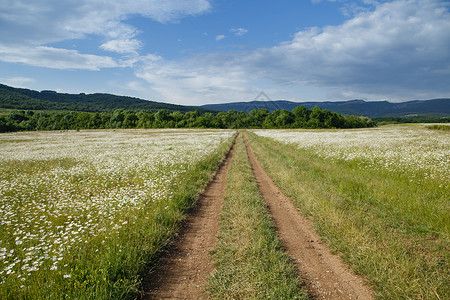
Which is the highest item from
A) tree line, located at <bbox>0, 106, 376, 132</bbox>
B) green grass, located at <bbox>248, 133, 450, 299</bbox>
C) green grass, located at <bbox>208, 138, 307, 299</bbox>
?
tree line, located at <bbox>0, 106, 376, 132</bbox>

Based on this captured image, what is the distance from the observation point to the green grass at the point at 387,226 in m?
3.57

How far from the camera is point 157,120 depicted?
11138 centimetres

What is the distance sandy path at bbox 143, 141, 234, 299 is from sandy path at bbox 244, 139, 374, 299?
1785mm

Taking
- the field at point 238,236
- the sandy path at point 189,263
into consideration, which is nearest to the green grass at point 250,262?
the field at point 238,236

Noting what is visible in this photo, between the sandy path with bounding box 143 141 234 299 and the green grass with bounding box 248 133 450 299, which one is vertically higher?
the green grass with bounding box 248 133 450 299

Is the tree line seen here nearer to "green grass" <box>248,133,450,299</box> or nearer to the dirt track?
"green grass" <box>248,133,450,299</box>

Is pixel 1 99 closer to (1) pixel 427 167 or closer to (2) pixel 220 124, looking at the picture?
(2) pixel 220 124

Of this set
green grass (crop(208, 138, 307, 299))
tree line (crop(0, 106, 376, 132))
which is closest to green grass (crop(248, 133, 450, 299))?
green grass (crop(208, 138, 307, 299))

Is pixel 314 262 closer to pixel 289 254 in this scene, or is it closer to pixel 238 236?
pixel 289 254

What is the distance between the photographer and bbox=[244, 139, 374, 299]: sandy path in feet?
11.7

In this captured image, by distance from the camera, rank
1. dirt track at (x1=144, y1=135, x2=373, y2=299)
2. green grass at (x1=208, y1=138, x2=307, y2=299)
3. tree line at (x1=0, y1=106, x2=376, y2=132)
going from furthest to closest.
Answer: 1. tree line at (x1=0, y1=106, x2=376, y2=132)
2. dirt track at (x1=144, y1=135, x2=373, y2=299)
3. green grass at (x1=208, y1=138, x2=307, y2=299)

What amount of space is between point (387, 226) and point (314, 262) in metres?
2.76

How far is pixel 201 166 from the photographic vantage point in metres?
13.3

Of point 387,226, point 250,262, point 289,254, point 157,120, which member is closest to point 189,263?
point 250,262
